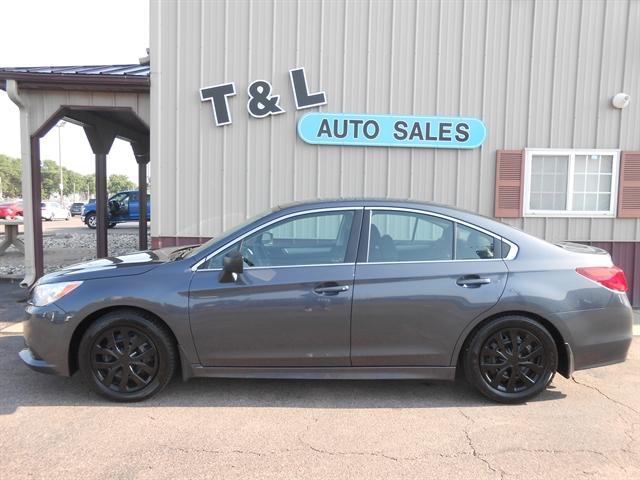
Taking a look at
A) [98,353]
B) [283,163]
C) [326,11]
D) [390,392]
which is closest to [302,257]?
[390,392]

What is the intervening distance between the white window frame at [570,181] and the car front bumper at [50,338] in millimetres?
5908

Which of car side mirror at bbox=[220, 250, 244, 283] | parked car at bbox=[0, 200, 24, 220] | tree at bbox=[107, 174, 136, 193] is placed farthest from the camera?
tree at bbox=[107, 174, 136, 193]

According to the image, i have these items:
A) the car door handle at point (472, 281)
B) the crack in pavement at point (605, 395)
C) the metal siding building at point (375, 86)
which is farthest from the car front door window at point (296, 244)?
the metal siding building at point (375, 86)

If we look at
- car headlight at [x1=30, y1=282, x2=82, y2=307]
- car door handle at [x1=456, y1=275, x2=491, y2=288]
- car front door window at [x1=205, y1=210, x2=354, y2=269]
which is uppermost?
car front door window at [x1=205, y1=210, x2=354, y2=269]

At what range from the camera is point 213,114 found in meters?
6.96

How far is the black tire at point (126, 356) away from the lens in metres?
3.72

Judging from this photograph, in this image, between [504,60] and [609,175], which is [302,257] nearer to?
[504,60]

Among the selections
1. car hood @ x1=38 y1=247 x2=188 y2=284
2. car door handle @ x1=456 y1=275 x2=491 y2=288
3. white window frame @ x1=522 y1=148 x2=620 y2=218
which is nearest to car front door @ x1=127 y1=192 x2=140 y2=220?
white window frame @ x1=522 y1=148 x2=620 y2=218

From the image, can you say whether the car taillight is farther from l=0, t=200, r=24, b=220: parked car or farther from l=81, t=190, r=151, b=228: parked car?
l=0, t=200, r=24, b=220: parked car

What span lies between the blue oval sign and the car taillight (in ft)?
11.4

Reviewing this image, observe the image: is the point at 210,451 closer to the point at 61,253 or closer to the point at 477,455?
the point at 477,455

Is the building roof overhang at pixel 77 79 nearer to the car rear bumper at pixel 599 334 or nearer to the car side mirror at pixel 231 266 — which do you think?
the car side mirror at pixel 231 266

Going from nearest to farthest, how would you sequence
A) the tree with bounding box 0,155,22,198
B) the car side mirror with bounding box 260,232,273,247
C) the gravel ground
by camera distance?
the car side mirror with bounding box 260,232,273,247, the gravel ground, the tree with bounding box 0,155,22,198

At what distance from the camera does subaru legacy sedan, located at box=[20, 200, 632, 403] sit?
12.1 ft
